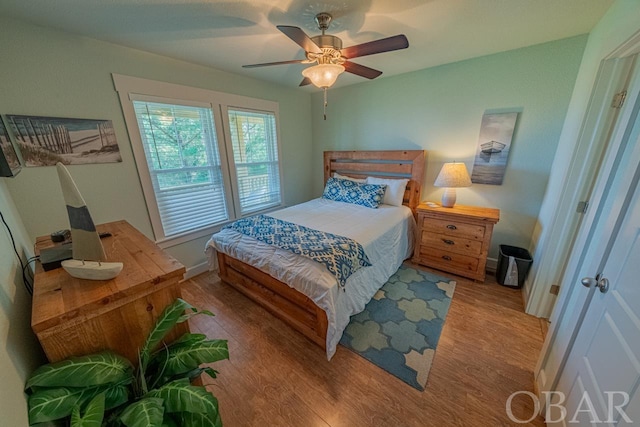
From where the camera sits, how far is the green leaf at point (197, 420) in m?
0.84

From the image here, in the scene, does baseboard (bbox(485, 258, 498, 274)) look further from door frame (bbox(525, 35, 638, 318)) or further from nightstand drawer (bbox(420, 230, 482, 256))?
door frame (bbox(525, 35, 638, 318))

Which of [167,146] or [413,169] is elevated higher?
[167,146]

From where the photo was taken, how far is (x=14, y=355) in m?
0.69

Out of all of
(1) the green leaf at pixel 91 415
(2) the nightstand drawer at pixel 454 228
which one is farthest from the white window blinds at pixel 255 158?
(1) the green leaf at pixel 91 415

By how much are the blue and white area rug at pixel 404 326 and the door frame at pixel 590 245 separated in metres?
0.65

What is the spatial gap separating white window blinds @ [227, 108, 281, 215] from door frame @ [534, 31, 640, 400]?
123 inches

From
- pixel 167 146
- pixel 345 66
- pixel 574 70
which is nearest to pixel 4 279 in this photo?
pixel 167 146

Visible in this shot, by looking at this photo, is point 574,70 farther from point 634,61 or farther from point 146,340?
point 146,340

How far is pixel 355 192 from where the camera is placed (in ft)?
10.1

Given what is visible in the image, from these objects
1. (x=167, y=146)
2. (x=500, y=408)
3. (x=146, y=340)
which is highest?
(x=167, y=146)

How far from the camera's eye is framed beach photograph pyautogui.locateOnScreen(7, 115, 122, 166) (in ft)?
5.36

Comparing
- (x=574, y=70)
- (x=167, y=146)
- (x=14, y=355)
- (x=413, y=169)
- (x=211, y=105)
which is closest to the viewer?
(x=14, y=355)

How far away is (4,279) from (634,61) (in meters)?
3.27

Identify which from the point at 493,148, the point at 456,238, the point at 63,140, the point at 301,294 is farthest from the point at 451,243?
the point at 63,140
